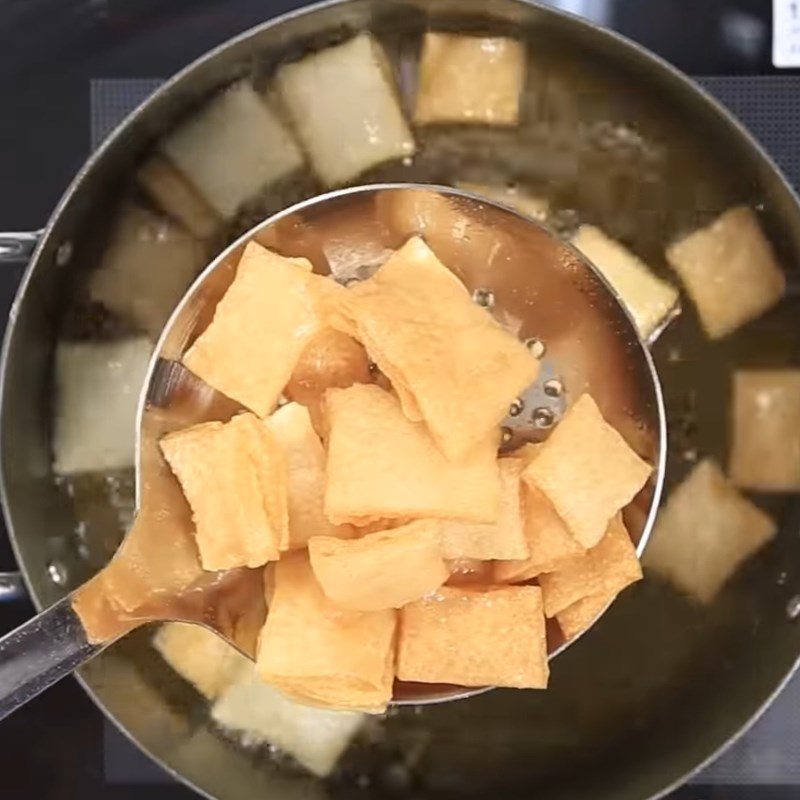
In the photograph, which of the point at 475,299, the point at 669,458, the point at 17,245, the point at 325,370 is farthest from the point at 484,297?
the point at 17,245

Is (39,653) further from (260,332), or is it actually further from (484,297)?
(484,297)

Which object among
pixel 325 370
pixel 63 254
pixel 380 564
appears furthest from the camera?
pixel 63 254

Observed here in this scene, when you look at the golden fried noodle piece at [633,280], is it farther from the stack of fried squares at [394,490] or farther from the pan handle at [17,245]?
the pan handle at [17,245]

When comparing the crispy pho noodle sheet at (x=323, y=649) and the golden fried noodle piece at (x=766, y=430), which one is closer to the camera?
the crispy pho noodle sheet at (x=323, y=649)

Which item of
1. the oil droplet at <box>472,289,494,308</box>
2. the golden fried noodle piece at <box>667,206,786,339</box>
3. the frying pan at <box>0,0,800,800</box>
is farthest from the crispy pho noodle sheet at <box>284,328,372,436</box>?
the golden fried noodle piece at <box>667,206,786,339</box>

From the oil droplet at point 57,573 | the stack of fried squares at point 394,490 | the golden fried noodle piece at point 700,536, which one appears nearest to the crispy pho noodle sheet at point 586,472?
the stack of fried squares at point 394,490

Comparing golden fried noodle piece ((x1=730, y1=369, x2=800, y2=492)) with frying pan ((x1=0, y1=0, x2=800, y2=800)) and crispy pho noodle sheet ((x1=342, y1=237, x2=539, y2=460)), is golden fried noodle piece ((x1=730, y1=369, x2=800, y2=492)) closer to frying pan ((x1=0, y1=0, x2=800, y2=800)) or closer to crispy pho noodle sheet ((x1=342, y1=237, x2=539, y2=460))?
frying pan ((x1=0, y1=0, x2=800, y2=800))
